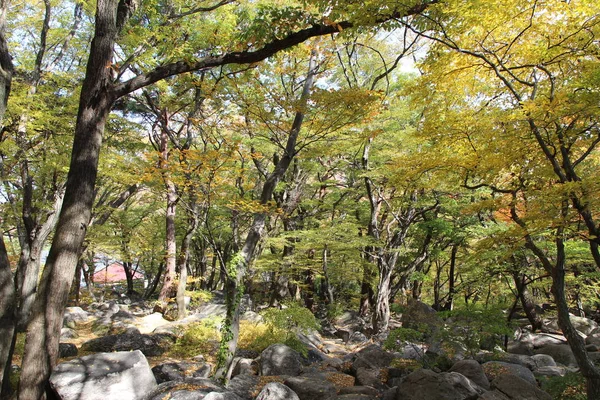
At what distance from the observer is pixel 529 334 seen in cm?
1129

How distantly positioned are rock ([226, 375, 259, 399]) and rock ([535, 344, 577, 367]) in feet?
28.0

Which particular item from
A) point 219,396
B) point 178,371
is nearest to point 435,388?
point 219,396

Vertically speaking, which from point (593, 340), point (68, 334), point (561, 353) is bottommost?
point (68, 334)

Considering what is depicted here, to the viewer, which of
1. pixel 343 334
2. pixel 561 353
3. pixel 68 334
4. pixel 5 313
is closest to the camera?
pixel 5 313

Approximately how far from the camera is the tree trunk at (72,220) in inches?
149

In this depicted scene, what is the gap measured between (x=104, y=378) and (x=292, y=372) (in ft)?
11.2

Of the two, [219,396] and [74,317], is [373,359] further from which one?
[74,317]

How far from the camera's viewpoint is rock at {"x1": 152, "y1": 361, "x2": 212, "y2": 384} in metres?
6.26

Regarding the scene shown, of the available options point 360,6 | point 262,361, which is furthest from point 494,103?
point 262,361

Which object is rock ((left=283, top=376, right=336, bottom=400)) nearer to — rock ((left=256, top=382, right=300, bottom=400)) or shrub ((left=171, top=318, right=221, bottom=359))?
rock ((left=256, top=382, right=300, bottom=400))

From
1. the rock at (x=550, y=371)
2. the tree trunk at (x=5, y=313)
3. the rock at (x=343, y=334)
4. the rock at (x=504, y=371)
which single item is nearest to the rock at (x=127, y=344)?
the tree trunk at (x=5, y=313)

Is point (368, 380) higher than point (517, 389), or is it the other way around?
point (517, 389)

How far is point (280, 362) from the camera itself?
6.87 metres

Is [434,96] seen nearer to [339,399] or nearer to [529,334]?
[339,399]
